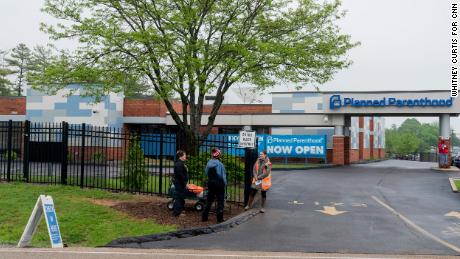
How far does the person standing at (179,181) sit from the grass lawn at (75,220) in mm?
952

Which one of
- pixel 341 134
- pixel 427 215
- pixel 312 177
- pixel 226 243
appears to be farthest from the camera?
pixel 341 134

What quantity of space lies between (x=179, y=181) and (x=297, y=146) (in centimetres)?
2431

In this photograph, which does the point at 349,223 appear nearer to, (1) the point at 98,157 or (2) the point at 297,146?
(1) the point at 98,157

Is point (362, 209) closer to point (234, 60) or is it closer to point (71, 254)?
point (234, 60)

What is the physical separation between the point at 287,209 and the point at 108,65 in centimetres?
715

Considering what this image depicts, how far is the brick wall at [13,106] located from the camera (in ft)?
121

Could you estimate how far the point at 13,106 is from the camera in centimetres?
3700

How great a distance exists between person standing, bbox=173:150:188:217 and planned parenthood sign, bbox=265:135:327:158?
23.5 metres

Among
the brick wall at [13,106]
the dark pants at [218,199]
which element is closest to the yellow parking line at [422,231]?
the dark pants at [218,199]

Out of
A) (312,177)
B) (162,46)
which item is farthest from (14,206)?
(312,177)

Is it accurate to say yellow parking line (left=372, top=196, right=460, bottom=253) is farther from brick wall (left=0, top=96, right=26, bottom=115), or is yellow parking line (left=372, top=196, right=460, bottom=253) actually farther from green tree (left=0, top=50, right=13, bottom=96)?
green tree (left=0, top=50, right=13, bottom=96)

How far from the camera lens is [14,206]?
42.0ft

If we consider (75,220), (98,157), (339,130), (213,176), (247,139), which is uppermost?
(339,130)

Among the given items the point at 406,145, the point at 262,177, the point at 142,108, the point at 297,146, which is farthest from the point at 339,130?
the point at 406,145
